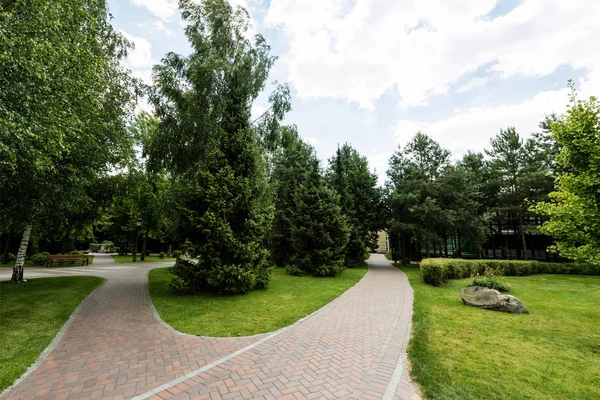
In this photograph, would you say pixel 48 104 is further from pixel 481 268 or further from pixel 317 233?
pixel 481 268

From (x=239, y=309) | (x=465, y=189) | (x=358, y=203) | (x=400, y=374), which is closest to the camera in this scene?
(x=400, y=374)

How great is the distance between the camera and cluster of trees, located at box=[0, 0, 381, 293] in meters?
6.12

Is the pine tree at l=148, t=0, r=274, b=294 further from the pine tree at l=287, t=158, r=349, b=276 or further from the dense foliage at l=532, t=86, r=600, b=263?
the dense foliage at l=532, t=86, r=600, b=263

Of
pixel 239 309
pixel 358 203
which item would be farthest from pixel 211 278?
pixel 358 203

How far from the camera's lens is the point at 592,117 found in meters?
6.04

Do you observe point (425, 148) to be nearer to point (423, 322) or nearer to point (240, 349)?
point (423, 322)

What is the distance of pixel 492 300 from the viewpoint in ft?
30.0

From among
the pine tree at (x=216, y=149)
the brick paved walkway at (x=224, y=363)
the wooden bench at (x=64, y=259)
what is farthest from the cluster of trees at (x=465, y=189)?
the wooden bench at (x=64, y=259)

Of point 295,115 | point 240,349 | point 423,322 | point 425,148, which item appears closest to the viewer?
point 240,349

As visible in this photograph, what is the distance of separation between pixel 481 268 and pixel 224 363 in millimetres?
18201

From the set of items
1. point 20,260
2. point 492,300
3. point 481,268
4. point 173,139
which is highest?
point 173,139

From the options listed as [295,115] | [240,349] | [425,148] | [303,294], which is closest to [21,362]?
[240,349]

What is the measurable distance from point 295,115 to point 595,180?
488 inches

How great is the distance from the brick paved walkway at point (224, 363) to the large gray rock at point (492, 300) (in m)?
3.54
